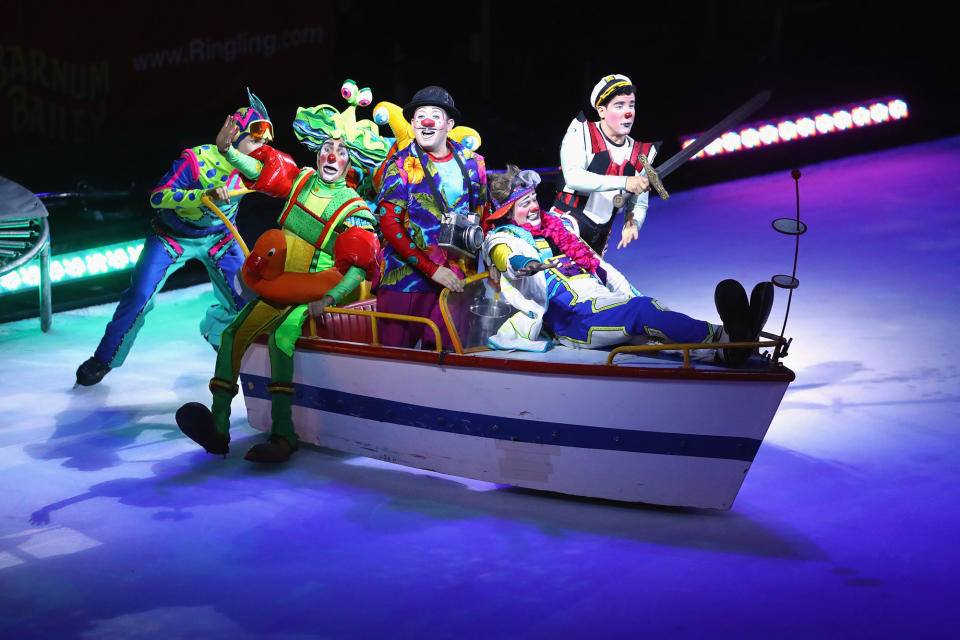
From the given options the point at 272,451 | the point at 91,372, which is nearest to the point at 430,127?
the point at 272,451

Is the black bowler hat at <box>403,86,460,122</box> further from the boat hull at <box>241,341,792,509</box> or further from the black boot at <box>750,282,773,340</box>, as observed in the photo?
the black boot at <box>750,282,773,340</box>

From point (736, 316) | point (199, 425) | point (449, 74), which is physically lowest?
point (199, 425)

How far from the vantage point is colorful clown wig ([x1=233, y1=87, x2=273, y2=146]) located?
5527 millimetres

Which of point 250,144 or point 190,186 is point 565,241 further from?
point 190,186

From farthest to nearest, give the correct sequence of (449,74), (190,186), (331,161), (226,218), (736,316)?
(449,74), (190,186), (226,218), (331,161), (736,316)

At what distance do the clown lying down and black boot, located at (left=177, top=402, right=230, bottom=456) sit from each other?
49.0 inches

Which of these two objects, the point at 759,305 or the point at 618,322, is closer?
the point at 759,305

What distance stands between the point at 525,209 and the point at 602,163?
23.8 inches

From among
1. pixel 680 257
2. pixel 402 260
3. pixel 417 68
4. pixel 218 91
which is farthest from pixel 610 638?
pixel 417 68

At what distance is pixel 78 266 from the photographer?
25.4 feet

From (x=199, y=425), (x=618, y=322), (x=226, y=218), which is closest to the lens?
(x=618, y=322)

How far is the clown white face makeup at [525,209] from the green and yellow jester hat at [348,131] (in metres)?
0.96

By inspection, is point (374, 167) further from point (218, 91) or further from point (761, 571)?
point (218, 91)

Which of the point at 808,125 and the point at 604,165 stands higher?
the point at 808,125
